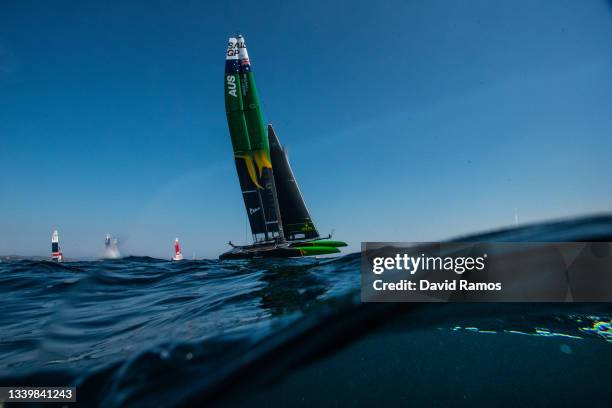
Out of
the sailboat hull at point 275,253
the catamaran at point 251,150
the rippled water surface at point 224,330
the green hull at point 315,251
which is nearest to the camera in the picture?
the rippled water surface at point 224,330

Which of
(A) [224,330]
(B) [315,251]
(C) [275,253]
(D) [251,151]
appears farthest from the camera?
(D) [251,151]

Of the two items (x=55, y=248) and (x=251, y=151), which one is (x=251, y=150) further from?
(x=55, y=248)

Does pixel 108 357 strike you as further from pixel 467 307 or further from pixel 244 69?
pixel 244 69

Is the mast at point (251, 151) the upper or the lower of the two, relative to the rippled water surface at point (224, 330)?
upper

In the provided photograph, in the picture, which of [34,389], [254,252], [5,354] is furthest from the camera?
[254,252]

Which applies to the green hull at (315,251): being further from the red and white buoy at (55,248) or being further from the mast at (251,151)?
the red and white buoy at (55,248)

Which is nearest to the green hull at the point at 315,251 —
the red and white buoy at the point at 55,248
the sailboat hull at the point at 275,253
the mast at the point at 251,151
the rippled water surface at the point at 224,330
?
the sailboat hull at the point at 275,253

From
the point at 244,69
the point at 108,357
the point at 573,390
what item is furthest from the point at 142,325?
the point at 244,69

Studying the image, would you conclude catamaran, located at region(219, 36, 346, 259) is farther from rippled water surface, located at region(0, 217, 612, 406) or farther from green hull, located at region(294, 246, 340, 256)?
rippled water surface, located at region(0, 217, 612, 406)

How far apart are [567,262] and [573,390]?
12.5 ft

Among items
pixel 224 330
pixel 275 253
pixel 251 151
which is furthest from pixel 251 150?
pixel 224 330

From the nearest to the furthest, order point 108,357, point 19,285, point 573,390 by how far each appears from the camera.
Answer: point 108,357 → point 573,390 → point 19,285

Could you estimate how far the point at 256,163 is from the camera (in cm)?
2316

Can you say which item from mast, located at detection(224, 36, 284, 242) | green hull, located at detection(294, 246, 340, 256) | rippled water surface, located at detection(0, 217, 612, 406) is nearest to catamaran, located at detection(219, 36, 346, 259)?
mast, located at detection(224, 36, 284, 242)
